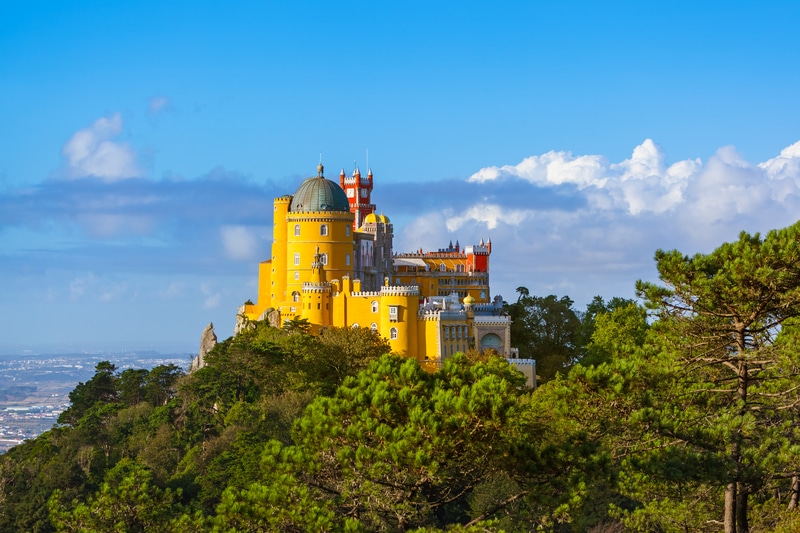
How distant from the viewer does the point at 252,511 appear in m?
39.0

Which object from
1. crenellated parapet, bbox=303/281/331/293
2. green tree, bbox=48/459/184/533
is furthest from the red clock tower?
green tree, bbox=48/459/184/533

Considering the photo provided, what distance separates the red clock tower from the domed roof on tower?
55.0ft

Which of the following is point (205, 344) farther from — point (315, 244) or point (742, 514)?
point (742, 514)

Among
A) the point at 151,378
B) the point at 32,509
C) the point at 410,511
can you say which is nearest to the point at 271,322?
the point at 151,378

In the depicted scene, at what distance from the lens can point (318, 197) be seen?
89.8m

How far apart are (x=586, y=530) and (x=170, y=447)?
2704 centimetres

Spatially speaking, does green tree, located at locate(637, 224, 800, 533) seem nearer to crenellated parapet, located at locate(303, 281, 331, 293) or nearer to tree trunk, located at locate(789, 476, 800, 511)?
tree trunk, located at locate(789, 476, 800, 511)

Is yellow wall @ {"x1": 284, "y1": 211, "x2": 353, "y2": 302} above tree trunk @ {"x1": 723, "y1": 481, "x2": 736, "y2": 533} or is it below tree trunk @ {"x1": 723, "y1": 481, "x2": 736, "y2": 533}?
above

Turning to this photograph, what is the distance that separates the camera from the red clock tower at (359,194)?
4259 inches

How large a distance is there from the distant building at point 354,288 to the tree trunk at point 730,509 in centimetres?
4249

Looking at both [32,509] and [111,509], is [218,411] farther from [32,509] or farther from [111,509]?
[111,509]

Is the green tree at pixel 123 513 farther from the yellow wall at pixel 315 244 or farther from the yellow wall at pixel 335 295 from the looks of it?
the yellow wall at pixel 315 244

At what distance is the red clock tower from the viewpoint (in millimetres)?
108188

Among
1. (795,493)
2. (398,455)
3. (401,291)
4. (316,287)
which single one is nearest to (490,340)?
(401,291)
